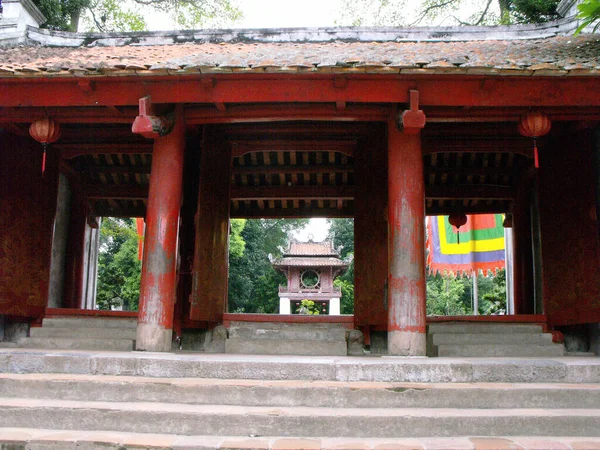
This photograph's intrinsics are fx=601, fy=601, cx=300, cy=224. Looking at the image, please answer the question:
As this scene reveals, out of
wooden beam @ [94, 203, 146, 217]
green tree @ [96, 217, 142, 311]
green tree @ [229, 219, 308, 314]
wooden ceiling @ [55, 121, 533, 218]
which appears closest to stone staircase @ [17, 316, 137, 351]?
wooden ceiling @ [55, 121, 533, 218]

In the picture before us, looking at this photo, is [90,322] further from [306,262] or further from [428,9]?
[306,262]

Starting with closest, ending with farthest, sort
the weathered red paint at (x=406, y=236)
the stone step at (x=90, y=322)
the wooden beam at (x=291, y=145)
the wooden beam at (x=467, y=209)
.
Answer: the weathered red paint at (x=406, y=236)
the stone step at (x=90, y=322)
the wooden beam at (x=291, y=145)
the wooden beam at (x=467, y=209)

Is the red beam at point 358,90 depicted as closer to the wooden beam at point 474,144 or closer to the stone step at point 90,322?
the wooden beam at point 474,144

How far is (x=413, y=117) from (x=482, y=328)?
3.11 meters

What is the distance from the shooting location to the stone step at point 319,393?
461 cm

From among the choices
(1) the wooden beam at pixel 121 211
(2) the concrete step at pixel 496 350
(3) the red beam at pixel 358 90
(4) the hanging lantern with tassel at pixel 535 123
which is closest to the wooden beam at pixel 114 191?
(1) the wooden beam at pixel 121 211

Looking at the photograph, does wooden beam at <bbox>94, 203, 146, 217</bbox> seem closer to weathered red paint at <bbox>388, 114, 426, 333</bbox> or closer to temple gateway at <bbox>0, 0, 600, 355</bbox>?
temple gateway at <bbox>0, 0, 600, 355</bbox>

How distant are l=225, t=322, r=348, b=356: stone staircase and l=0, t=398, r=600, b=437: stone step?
251 centimetres

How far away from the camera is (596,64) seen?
598cm

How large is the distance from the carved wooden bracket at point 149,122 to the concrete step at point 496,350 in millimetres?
3928

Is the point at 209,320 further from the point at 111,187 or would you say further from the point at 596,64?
the point at 596,64

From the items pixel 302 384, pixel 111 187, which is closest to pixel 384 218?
pixel 302 384

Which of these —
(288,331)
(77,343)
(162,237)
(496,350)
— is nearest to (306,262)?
(288,331)

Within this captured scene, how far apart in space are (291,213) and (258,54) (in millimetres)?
4508
